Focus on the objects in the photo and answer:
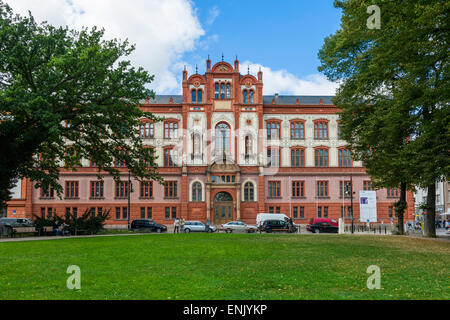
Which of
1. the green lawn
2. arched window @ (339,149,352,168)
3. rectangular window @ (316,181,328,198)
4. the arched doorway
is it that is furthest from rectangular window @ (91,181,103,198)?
the green lawn

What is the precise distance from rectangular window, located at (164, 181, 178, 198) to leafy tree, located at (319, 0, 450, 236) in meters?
29.9

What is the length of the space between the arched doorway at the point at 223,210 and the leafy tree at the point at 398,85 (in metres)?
25.3

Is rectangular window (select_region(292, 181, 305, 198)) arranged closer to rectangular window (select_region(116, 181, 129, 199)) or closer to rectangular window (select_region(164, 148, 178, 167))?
rectangular window (select_region(164, 148, 178, 167))

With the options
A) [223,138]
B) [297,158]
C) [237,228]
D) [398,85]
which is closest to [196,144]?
[223,138]

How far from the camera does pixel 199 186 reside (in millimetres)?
56281

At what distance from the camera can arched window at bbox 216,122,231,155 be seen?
185 feet

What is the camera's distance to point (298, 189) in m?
57.8

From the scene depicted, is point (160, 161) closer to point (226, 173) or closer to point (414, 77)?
point (226, 173)

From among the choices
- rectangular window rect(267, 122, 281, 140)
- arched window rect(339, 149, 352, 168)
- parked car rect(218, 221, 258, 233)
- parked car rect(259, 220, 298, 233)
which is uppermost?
rectangular window rect(267, 122, 281, 140)

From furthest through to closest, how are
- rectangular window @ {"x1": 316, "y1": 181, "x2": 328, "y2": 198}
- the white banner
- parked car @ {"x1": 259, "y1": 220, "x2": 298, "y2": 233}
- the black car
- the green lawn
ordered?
rectangular window @ {"x1": 316, "y1": 181, "x2": 328, "y2": 198}
the white banner
the black car
parked car @ {"x1": 259, "y1": 220, "x2": 298, "y2": 233}
the green lawn

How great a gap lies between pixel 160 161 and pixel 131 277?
4720 centimetres

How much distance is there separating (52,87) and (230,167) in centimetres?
3247

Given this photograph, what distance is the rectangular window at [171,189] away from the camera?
2249 inches
